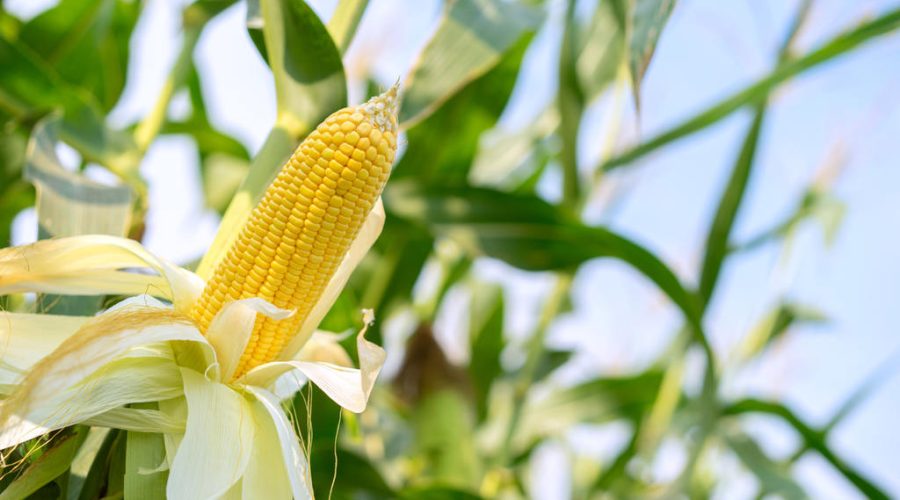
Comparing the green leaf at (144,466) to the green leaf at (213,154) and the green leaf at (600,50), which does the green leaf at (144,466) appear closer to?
the green leaf at (600,50)

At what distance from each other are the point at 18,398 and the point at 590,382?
854mm

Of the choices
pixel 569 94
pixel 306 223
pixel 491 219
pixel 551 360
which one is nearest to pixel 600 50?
pixel 569 94

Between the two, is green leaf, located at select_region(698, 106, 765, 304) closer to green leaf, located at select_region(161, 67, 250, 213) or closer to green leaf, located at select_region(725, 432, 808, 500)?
green leaf, located at select_region(725, 432, 808, 500)

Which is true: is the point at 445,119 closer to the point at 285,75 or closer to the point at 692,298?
the point at 692,298

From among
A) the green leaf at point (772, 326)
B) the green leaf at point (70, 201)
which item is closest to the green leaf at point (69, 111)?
the green leaf at point (70, 201)

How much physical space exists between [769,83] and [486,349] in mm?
585

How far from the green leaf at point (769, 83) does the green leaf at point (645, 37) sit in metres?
0.26

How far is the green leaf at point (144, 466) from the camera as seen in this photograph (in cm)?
34

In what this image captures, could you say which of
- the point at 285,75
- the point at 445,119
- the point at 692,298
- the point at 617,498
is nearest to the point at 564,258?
the point at 692,298

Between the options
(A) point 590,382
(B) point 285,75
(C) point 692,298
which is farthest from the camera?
(A) point 590,382

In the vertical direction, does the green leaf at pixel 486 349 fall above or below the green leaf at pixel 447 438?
below

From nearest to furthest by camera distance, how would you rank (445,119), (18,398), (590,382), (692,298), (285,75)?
1. (18,398)
2. (285,75)
3. (692,298)
4. (445,119)
5. (590,382)

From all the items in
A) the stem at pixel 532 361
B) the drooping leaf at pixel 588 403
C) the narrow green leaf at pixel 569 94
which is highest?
the narrow green leaf at pixel 569 94

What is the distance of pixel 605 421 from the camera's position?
Result: 1119 mm
